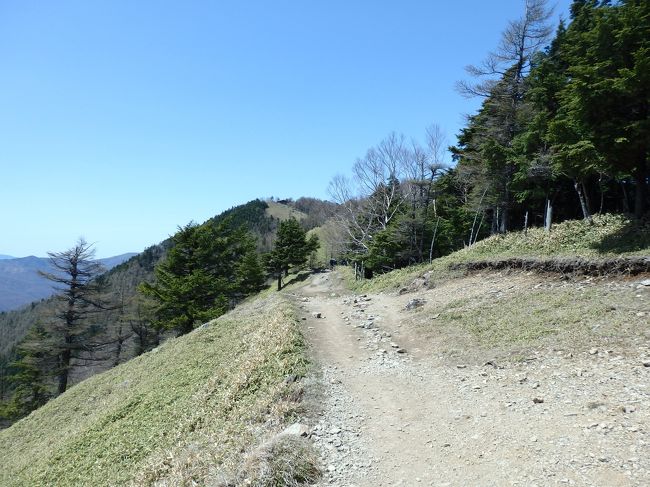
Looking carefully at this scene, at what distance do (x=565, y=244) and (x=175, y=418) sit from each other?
19.6 m

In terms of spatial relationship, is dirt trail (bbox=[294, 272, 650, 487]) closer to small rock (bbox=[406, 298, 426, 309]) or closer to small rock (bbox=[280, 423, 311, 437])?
small rock (bbox=[280, 423, 311, 437])

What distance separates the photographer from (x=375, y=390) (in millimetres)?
9969

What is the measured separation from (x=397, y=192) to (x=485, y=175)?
1379cm

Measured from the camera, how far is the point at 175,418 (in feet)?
38.3

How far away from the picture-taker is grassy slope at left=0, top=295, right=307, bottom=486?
8.73 m

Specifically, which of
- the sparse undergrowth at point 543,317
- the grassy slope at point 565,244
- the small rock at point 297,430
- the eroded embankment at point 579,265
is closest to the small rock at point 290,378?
the small rock at point 297,430

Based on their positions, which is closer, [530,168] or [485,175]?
[530,168]

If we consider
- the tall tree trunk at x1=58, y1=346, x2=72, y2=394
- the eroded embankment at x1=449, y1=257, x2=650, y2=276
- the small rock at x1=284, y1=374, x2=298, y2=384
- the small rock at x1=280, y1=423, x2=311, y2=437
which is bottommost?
the tall tree trunk at x1=58, y1=346, x2=72, y2=394

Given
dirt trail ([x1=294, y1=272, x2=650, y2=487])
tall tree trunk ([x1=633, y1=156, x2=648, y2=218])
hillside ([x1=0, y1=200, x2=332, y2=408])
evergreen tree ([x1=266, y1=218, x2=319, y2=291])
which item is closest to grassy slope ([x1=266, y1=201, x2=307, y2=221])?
hillside ([x1=0, y1=200, x2=332, y2=408])

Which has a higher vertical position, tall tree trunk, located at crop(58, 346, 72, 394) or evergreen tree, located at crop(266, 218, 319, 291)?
evergreen tree, located at crop(266, 218, 319, 291)

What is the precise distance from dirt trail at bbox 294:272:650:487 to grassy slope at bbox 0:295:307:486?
5.55 feet

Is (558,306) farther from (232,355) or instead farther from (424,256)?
(424,256)

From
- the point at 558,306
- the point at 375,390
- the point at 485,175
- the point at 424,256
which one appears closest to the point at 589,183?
the point at 485,175

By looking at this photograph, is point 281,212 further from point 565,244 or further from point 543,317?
point 543,317
